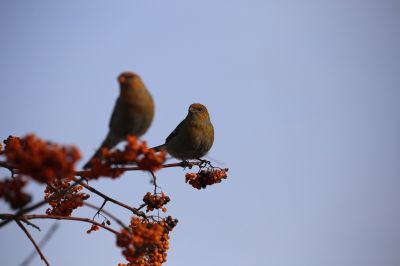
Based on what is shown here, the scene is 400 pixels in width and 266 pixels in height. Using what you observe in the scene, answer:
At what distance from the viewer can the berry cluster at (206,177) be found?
5.04m

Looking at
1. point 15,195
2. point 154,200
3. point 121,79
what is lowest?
point 15,195

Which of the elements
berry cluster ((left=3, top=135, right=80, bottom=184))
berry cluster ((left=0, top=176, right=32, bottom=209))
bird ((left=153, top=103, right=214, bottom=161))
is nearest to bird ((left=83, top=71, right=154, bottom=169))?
berry cluster ((left=0, top=176, right=32, bottom=209))

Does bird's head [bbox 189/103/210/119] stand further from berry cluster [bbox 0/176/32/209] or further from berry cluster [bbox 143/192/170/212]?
berry cluster [bbox 0/176/32/209]

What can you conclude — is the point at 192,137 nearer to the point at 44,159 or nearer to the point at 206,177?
the point at 206,177

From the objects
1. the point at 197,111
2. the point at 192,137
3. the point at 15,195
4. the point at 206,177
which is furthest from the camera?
the point at 197,111

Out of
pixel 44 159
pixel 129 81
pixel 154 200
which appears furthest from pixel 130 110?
pixel 44 159

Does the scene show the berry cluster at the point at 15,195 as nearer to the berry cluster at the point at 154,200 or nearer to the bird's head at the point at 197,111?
the berry cluster at the point at 154,200

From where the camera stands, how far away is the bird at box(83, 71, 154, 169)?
4.02m

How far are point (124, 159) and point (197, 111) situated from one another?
5158 millimetres

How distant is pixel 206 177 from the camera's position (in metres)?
5.05

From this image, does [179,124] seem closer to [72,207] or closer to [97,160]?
[72,207]

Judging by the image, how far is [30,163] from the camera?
2525 mm

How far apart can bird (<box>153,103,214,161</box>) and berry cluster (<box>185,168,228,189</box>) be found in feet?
8.15

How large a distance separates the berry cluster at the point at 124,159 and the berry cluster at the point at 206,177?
6.75ft
